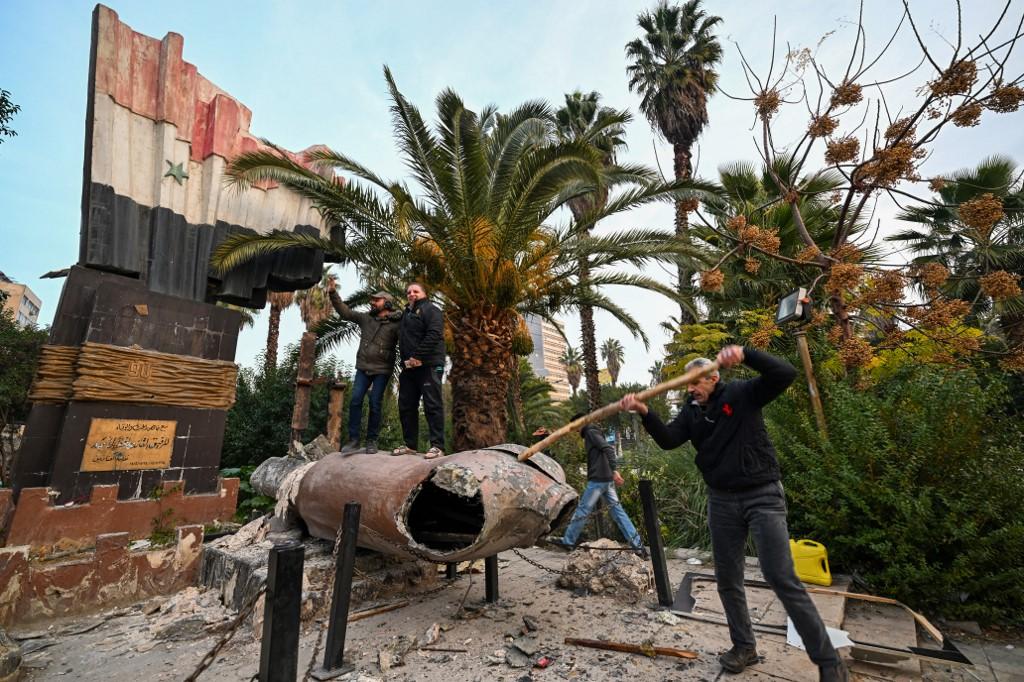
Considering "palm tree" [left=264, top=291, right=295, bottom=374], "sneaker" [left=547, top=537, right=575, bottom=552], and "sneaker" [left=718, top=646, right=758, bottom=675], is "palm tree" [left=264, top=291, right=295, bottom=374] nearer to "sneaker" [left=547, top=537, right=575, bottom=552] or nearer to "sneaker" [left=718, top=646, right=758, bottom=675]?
"sneaker" [left=547, top=537, right=575, bottom=552]

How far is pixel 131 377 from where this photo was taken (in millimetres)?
6988

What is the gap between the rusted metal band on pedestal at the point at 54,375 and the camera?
647cm

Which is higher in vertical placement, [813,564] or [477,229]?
[477,229]

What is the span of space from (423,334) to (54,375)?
5.55 m

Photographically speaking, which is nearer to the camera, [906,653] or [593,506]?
[906,653]

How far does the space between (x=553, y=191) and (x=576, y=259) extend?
4.97ft

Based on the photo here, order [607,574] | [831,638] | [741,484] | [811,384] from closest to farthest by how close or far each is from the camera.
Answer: [741,484] → [831,638] → [607,574] → [811,384]

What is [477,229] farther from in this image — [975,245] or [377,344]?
[975,245]

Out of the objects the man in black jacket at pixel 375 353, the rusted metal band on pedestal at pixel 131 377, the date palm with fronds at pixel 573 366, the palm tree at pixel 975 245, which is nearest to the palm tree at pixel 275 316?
the rusted metal band on pedestal at pixel 131 377

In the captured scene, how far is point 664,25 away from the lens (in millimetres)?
15594

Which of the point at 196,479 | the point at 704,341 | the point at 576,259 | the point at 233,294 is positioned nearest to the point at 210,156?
the point at 233,294

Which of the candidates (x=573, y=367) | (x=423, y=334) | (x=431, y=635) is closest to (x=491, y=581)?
(x=431, y=635)

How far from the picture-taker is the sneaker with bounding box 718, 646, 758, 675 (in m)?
2.88

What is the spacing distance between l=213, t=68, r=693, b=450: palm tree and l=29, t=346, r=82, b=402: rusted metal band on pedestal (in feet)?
7.85
